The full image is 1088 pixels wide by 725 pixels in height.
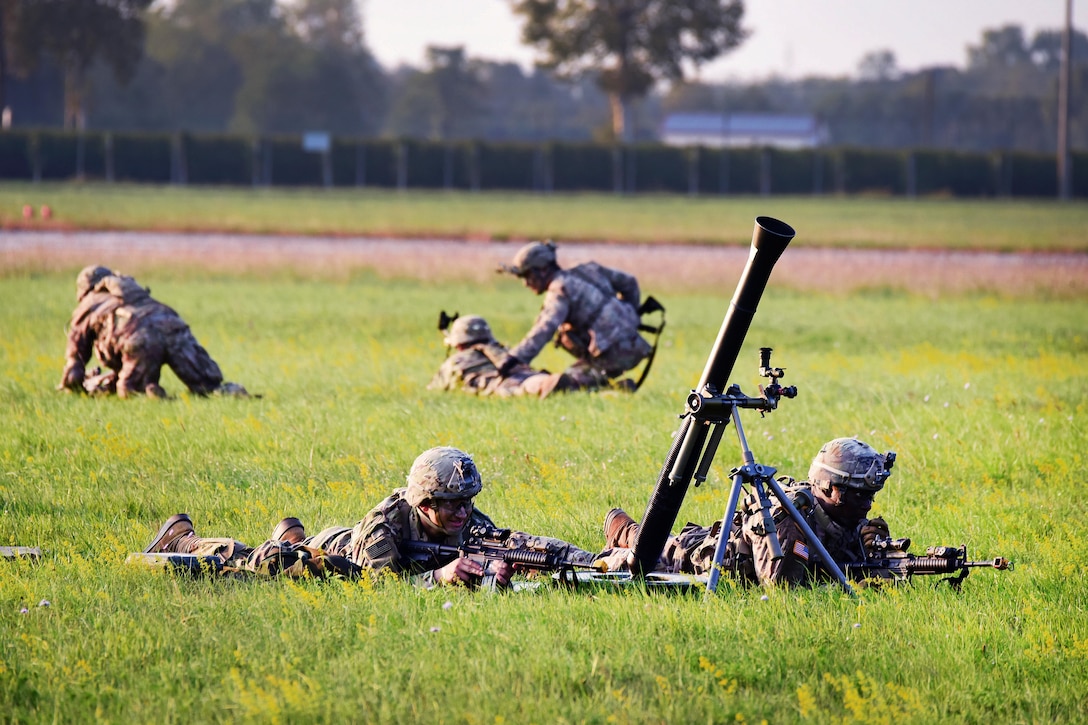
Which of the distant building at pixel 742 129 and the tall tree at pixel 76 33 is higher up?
the tall tree at pixel 76 33

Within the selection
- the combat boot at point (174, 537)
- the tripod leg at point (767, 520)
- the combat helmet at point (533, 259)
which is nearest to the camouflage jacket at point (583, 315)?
the combat helmet at point (533, 259)

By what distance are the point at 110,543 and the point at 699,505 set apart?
4.01m

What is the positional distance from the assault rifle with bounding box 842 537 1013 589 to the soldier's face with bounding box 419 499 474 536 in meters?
2.12

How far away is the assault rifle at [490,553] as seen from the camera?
303 inches

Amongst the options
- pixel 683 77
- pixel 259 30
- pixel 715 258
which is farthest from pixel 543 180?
A: pixel 259 30

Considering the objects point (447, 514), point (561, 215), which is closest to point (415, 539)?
point (447, 514)

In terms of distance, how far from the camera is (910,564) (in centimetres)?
757

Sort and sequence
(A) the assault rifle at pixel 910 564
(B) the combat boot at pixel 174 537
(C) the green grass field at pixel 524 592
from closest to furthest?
1. (C) the green grass field at pixel 524 592
2. (A) the assault rifle at pixel 910 564
3. (B) the combat boot at pixel 174 537

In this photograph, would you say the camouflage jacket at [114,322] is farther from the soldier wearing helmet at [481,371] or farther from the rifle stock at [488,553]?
the rifle stock at [488,553]

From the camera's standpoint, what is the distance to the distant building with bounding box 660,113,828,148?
353ft

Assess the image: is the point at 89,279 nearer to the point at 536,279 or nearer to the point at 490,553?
the point at 536,279

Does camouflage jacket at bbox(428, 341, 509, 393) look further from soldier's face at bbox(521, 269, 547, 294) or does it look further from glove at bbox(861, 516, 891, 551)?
glove at bbox(861, 516, 891, 551)

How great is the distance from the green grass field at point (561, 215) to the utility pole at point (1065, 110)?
1.24 metres

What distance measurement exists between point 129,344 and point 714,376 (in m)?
8.72
